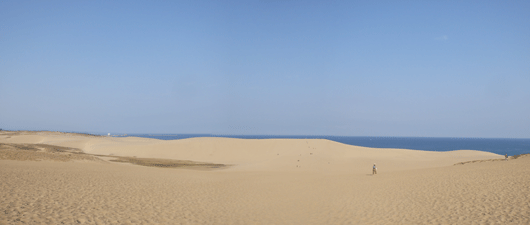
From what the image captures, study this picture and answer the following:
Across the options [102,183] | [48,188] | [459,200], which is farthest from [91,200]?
[459,200]

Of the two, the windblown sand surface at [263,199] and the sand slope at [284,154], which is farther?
the sand slope at [284,154]

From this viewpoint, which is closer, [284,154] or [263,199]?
[263,199]

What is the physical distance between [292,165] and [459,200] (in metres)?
20.7

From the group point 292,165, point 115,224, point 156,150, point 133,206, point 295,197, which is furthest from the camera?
point 156,150

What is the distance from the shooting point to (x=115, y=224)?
30.3 feet

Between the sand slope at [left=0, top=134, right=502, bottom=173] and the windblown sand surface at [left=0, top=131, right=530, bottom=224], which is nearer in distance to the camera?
the windblown sand surface at [left=0, top=131, right=530, bottom=224]

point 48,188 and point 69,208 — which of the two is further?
point 48,188

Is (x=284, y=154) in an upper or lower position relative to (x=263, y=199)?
upper

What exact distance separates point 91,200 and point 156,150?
33553 mm

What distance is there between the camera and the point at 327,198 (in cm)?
1472

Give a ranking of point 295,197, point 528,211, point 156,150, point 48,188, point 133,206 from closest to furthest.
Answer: point 528,211, point 133,206, point 48,188, point 295,197, point 156,150

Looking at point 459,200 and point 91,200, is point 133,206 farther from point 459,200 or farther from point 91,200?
point 459,200

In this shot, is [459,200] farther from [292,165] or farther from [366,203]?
[292,165]

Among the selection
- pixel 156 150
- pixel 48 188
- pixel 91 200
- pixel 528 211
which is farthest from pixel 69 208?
pixel 156 150
